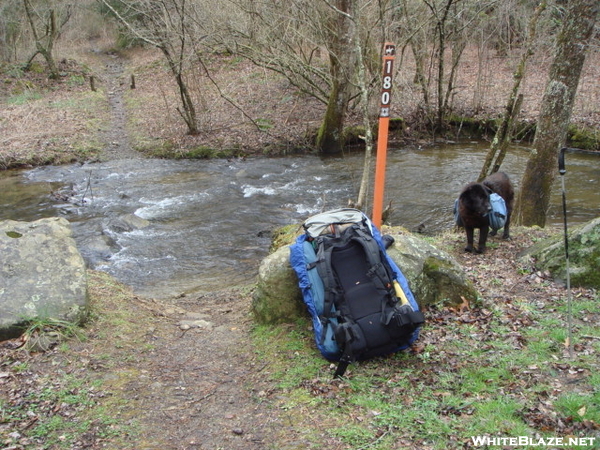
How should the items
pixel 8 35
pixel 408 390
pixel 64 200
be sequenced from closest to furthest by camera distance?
pixel 408 390
pixel 64 200
pixel 8 35

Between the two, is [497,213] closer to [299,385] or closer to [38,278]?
[299,385]

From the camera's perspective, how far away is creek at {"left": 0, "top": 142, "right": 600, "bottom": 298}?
8.85 metres

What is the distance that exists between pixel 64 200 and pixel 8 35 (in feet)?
79.1

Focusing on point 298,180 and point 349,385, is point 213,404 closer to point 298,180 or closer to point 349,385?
point 349,385

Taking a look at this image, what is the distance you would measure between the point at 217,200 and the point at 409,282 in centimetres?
807

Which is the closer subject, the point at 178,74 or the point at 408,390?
the point at 408,390

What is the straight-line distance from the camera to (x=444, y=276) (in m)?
5.31

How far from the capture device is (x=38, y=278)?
4.99 m

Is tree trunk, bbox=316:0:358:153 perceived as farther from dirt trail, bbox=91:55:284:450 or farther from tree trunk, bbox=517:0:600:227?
dirt trail, bbox=91:55:284:450

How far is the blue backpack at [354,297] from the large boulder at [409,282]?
492 mm

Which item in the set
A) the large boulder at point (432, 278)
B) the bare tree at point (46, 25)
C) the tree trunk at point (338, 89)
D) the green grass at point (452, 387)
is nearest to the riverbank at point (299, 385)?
the green grass at point (452, 387)

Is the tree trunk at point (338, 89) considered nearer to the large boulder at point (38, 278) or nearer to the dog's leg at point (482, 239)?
the dog's leg at point (482, 239)

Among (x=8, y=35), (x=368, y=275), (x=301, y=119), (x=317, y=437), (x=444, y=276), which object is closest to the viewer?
(x=317, y=437)

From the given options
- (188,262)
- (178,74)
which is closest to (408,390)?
(188,262)
